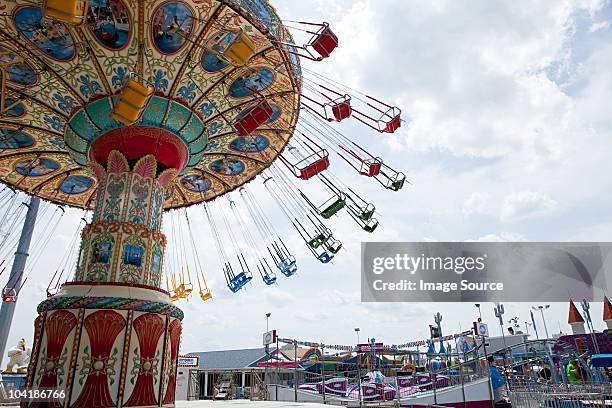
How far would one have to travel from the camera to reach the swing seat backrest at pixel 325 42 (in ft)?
29.7

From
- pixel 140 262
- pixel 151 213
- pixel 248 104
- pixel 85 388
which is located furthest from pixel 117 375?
pixel 248 104

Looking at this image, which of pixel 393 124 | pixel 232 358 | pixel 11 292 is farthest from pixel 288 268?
pixel 232 358

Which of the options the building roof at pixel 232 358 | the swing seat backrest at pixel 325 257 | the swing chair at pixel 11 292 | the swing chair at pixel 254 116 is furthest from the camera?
the building roof at pixel 232 358

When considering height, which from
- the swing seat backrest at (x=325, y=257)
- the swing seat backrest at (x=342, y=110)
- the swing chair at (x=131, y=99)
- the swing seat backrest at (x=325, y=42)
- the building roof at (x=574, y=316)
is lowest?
the building roof at (x=574, y=316)

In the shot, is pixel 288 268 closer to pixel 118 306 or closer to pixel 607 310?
pixel 118 306

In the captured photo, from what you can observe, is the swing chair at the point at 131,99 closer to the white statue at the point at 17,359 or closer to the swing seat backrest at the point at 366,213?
the swing seat backrest at the point at 366,213

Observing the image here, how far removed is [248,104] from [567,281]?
38884mm

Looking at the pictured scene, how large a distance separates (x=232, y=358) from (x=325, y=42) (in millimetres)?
41850

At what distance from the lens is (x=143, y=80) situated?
28.9ft

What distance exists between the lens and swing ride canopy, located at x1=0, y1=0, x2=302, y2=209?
816cm

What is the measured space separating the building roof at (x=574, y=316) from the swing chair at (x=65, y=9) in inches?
1829

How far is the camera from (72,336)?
302 inches

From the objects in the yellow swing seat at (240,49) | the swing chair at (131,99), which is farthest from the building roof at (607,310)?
the swing chair at (131,99)

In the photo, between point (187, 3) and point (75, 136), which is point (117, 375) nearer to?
point (75, 136)
